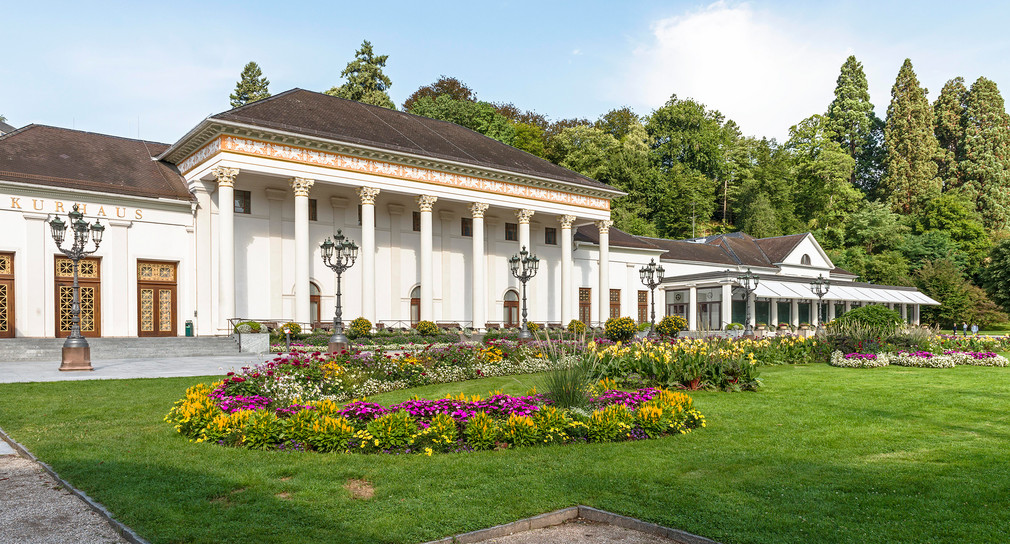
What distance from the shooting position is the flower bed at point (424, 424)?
25.0 feet

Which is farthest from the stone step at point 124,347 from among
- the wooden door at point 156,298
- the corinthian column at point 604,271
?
the corinthian column at point 604,271

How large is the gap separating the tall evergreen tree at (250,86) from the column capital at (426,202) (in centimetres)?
3514

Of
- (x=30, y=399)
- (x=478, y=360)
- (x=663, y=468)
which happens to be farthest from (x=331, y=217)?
(x=663, y=468)

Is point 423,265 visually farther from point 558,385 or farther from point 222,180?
point 558,385

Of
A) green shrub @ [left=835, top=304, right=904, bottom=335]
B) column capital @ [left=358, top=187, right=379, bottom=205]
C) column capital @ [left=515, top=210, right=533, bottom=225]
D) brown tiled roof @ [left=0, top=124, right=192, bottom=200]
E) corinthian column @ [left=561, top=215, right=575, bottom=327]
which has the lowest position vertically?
green shrub @ [left=835, top=304, right=904, bottom=335]

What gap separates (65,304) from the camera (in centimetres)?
2631

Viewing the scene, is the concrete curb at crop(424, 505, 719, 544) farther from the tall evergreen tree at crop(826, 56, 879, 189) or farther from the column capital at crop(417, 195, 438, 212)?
the tall evergreen tree at crop(826, 56, 879, 189)

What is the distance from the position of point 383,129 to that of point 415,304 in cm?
905

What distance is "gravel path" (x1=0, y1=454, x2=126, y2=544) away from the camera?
16.5ft

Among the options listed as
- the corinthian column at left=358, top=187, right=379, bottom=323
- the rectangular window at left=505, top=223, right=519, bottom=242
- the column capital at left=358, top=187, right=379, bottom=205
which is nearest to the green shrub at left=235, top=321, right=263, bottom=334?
the corinthian column at left=358, top=187, right=379, bottom=323

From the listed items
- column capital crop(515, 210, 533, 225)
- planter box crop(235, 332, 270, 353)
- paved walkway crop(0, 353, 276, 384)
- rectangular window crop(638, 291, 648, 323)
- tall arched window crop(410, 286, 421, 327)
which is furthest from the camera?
rectangular window crop(638, 291, 648, 323)

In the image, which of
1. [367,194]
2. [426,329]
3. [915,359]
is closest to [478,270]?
[426,329]

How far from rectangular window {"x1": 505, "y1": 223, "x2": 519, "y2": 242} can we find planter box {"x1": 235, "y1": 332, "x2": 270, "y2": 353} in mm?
17854

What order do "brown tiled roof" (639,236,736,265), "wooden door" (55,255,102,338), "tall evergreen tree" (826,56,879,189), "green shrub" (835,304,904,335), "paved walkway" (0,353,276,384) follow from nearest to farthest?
"paved walkway" (0,353,276,384) < "green shrub" (835,304,904,335) < "wooden door" (55,255,102,338) < "brown tiled roof" (639,236,736,265) < "tall evergreen tree" (826,56,879,189)
